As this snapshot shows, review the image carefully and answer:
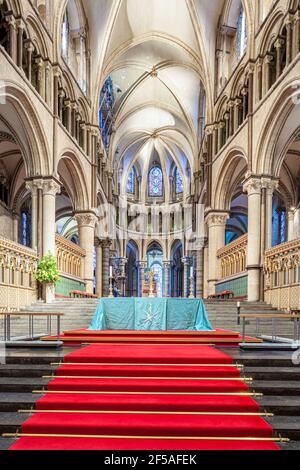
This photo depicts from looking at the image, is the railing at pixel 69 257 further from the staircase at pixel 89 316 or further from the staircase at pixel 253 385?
the staircase at pixel 253 385

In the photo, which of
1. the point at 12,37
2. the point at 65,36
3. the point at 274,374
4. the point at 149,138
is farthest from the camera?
the point at 149,138

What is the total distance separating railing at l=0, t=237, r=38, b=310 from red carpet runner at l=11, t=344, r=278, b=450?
552 cm

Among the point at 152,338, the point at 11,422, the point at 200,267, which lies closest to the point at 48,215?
the point at 152,338

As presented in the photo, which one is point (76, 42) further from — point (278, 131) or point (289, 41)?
point (278, 131)

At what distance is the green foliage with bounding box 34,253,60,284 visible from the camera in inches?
452

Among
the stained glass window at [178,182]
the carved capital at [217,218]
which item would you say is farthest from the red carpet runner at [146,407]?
the stained glass window at [178,182]

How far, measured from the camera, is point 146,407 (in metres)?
4.01

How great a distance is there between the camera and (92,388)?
441cm

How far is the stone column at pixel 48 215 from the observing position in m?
12.3

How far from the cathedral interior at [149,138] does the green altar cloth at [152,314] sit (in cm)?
101

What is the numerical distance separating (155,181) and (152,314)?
2616 centimetres

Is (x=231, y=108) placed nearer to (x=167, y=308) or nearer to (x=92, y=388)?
(x=167, y=308)

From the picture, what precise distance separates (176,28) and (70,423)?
2003 centimetres
